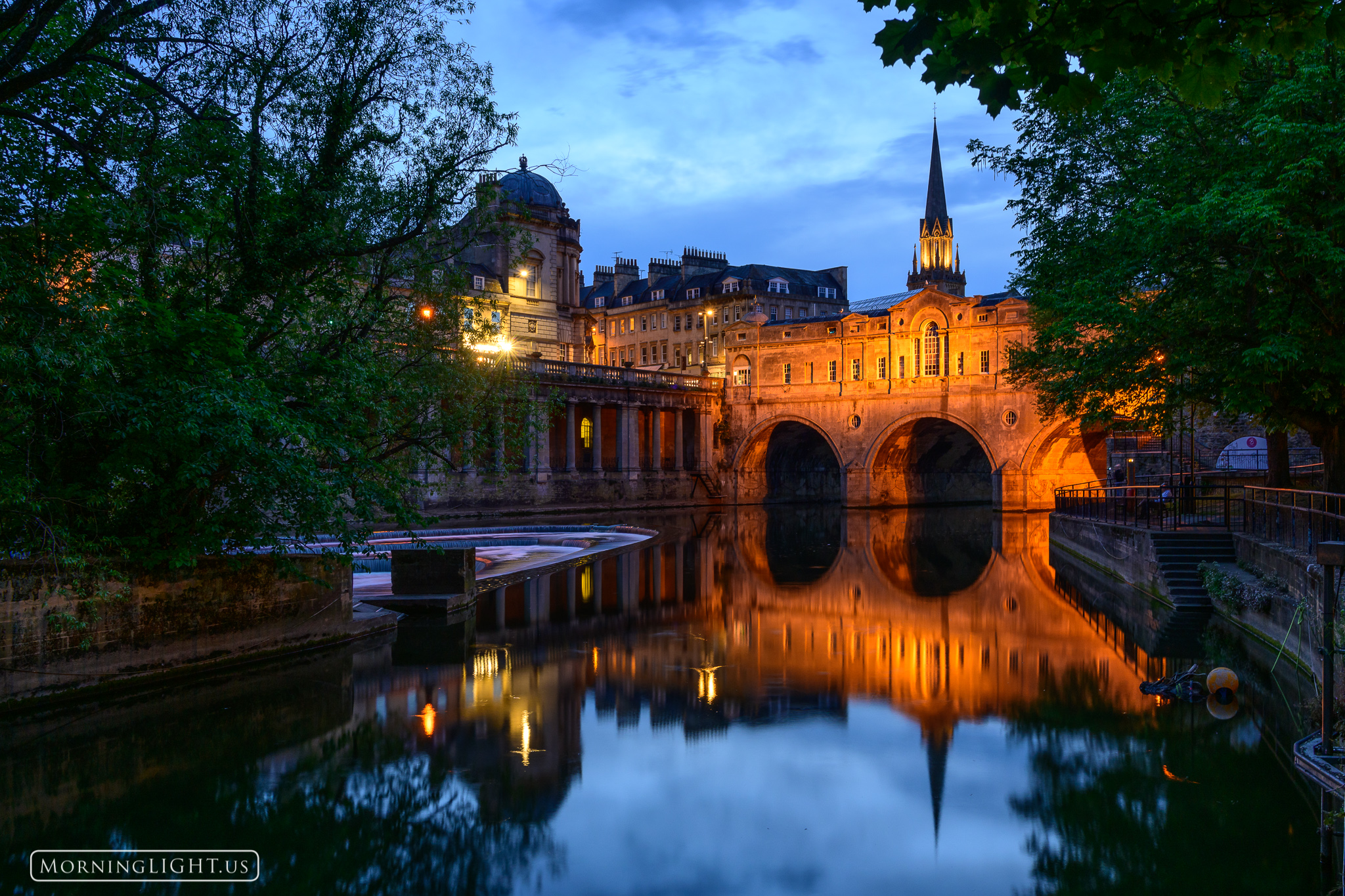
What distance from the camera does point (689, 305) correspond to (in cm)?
7331

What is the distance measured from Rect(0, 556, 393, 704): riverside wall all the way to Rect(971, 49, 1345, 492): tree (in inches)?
498

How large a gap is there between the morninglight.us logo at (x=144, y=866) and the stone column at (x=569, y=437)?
42094mm

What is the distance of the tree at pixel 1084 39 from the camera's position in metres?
4.85

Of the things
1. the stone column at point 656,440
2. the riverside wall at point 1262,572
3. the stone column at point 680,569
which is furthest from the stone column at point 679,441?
the riverside wall at point 1262,572

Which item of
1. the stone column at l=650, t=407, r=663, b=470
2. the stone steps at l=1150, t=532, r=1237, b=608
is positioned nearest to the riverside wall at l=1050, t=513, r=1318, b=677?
the stone steps at l=1150, t=532, r=1237, b=608

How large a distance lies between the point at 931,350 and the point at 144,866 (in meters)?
46.6

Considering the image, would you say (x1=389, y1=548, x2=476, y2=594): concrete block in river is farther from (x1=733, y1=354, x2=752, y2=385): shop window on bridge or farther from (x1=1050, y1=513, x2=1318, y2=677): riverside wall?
(x1=733, y1=354, x2=752, y2=385): shop window on bridge

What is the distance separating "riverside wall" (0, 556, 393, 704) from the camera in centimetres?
1056

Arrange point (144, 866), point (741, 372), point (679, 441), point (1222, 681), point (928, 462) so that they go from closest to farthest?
point (144, 866)
point (1222, 681)
point (679, 441)
point (741, 372)
point (928, 462)

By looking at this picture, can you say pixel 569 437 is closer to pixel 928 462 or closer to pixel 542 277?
pixel 542 277

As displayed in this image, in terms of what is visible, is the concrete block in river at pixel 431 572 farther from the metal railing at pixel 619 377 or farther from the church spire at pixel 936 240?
the church spire at pixel 936 240

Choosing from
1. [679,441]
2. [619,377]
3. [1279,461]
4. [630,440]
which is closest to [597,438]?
[630,440]

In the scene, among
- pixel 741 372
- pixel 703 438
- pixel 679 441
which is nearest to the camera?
pixel 679 441

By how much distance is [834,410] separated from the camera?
5272 cm
